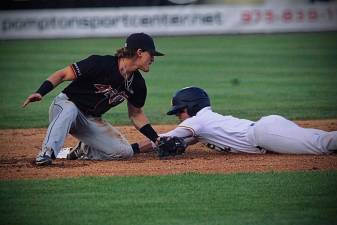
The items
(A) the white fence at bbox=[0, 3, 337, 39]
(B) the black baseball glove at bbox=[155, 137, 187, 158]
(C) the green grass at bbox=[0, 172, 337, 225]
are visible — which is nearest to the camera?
(C) the green grass at bbox=[0, 172, 337, 225]

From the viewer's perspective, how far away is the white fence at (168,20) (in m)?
27.2

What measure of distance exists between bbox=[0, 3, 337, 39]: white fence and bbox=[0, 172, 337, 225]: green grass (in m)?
19.2

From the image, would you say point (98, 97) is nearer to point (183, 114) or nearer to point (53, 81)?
point (53, 81)

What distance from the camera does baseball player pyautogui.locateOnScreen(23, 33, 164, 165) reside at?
877 cm

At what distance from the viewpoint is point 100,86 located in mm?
9062

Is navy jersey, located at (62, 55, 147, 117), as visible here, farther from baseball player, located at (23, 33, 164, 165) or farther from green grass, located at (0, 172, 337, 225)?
green grass, located at (0, 172, 337, 225)

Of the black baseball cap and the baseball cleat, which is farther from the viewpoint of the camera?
the black baseball cap

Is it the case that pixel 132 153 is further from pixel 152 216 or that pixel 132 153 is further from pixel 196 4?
pixel 196 4

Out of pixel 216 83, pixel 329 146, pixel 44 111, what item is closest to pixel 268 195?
pixel 329 146

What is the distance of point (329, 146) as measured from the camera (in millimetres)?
9133

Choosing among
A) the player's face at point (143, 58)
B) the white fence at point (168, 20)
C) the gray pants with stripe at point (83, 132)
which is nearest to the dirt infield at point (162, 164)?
the gray pants with stripe at point (83, 132)

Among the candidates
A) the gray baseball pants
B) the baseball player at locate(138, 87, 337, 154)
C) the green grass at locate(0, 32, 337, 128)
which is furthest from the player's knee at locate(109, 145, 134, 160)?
the green grass at locate(0, 32, 337, 128)

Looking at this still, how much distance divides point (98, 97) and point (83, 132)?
50 centimetres

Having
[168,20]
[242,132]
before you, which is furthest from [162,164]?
[168,20]
